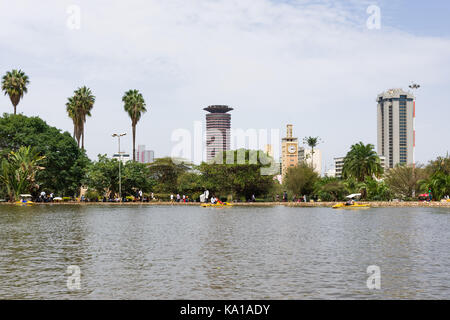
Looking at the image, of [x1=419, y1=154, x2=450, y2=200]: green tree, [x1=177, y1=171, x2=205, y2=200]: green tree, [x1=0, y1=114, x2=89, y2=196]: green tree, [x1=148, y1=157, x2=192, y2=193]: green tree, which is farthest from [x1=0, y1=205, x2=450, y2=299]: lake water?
[x1=148, y1=157, x2=192, y2=193]: green tree

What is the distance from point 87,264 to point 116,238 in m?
7.82

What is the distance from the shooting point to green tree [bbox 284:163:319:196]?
82.9 metres

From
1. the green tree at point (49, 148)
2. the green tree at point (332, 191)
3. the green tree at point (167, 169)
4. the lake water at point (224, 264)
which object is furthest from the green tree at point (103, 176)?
the lake water at point (224, 264)

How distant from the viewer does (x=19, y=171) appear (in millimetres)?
70750

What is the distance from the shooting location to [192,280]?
42.8 ft

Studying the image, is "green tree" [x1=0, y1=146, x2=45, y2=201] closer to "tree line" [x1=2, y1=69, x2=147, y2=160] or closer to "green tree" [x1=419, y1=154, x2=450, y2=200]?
"tree line" [x1=2, y1=69, x2=147, y2=160]

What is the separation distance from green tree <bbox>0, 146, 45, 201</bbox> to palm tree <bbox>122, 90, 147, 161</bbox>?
1711 cm

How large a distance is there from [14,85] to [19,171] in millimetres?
17152

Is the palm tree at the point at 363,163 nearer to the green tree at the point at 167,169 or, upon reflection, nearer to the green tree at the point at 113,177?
the green tree at the point at 113,177

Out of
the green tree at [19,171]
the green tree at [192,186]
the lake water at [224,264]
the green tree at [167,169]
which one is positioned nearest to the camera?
the lake water at [224,264]

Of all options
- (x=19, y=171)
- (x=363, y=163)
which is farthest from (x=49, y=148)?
(x=363, y=163)

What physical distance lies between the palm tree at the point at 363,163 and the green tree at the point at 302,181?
6624 millimetres

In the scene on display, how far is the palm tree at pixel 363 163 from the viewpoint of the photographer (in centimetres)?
7844
